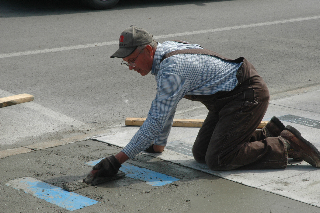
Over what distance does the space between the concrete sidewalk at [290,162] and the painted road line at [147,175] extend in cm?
32

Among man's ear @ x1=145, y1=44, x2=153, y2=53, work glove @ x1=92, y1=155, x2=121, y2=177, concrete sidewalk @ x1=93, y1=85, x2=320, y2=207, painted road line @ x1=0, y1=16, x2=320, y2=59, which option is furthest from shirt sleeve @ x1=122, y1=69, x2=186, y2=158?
painted road line @ x1=0, y1=16, x2=320, y2=59

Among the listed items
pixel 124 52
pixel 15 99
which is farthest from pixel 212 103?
pixel 15 99

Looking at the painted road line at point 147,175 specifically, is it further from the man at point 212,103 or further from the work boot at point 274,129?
the work boot at point 274,129

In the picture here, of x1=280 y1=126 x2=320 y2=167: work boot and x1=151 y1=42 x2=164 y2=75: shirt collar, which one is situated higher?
x1=151 y1=42 x2=164 y2=75: shirt collar

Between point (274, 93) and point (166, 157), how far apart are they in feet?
8.68

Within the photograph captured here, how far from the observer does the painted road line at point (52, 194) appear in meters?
3.53

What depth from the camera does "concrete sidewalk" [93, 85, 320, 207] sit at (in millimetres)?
3805

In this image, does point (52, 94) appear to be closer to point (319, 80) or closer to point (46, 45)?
point (46, 45)

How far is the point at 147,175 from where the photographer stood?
4086 millimetres

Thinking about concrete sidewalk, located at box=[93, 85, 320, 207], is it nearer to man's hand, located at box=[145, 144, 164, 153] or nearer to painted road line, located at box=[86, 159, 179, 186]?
man's hand, located at box=[145, 144, 164, 153]

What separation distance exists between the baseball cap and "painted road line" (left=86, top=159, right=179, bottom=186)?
0.97 meters

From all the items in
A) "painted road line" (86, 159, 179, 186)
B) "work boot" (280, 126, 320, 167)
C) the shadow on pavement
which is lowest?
"painted road line" (86, 159, 179, 186)

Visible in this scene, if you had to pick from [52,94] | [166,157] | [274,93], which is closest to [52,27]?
[52,94]

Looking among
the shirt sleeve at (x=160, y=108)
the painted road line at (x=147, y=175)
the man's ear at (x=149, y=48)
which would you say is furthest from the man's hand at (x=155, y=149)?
the man's ear at (x=149, y=48)
